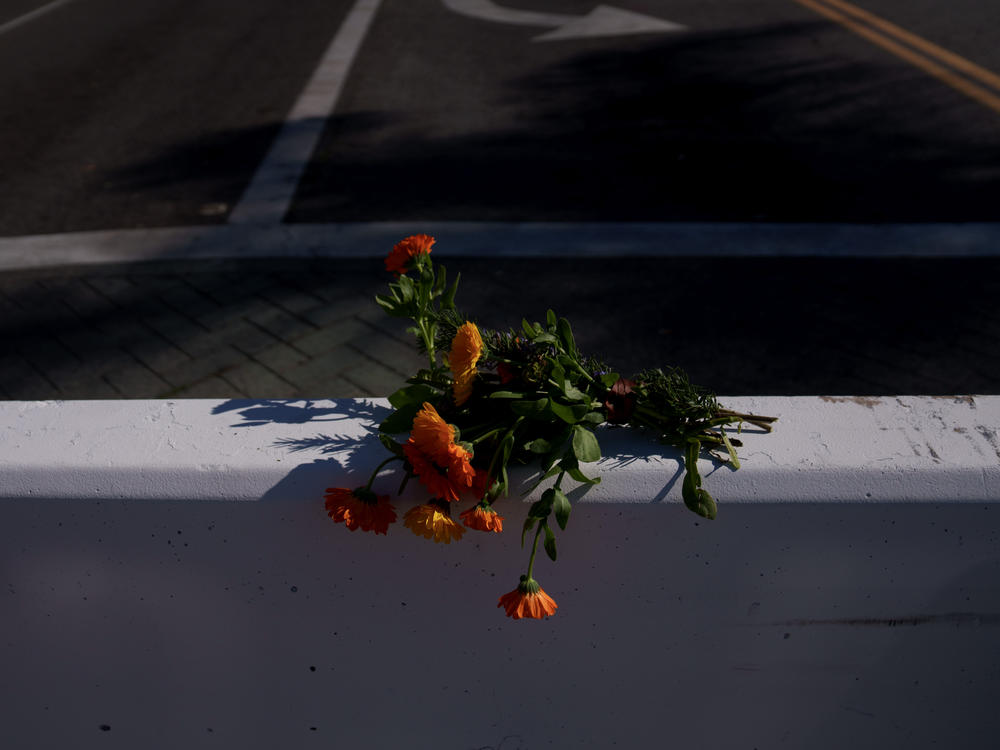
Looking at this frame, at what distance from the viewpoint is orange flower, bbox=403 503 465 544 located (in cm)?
142

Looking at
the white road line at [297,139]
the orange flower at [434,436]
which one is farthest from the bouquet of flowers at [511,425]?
the white road line at [297,139]

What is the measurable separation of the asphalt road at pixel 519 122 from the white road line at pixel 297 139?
3.8 inches

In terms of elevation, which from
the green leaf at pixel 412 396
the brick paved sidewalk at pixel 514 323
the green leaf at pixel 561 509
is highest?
the green leaf at pixel 412 396

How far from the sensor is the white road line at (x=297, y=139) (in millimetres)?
5102

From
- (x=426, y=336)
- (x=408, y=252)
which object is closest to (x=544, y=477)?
(x=426, y=336)

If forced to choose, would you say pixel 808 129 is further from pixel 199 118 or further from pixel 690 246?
pixel 199 118

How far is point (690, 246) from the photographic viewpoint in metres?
4.44

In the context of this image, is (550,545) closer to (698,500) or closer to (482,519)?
(482,519)

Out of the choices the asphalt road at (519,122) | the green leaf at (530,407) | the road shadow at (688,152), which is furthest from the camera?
the asphalt road at (519,122)

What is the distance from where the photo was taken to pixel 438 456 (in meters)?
1.42

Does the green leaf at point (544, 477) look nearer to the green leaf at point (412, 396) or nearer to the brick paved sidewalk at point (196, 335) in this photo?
the green leaf at point (412, 396)

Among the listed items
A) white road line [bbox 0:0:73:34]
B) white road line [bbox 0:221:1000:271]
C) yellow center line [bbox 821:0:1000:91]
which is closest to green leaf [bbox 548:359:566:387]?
white road line [bbox 0:221:1000:271]

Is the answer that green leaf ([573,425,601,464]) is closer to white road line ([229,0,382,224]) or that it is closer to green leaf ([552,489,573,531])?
green leaf ([552,489,573,531])

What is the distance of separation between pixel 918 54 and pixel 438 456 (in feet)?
25.7
